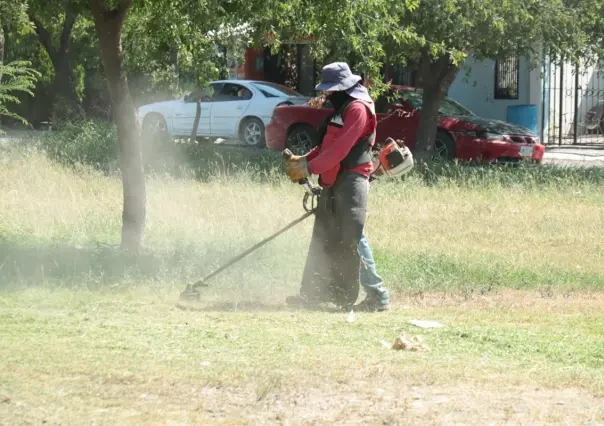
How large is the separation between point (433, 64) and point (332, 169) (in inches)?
478

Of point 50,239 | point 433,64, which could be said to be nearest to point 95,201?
point 50,239

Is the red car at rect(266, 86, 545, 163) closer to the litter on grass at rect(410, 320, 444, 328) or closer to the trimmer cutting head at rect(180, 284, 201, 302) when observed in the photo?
the trimmer cutting head at rect(180, 284, 201, 302)

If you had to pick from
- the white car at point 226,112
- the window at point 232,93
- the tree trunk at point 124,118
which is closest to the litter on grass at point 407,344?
the tree trunk at point 124,118

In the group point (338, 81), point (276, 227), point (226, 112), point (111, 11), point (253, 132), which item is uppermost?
point (111, 11)

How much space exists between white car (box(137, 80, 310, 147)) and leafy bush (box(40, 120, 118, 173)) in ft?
12.3

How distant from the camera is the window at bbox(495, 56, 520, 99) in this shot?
28625mm

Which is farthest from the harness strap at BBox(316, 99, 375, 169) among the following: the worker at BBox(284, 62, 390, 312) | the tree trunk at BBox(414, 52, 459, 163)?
the tree trunk at BBox(414, 52, 459, 163)

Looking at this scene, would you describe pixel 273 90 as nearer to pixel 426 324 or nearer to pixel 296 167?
pixel 296 167

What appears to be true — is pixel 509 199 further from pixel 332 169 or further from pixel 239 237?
pixel 332 169

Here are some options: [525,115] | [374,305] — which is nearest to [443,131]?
[525,115]

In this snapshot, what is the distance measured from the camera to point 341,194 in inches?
320

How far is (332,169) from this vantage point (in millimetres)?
8086

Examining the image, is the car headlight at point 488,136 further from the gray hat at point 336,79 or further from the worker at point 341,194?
the gray hat at point 336,79

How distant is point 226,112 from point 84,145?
21.2ft
